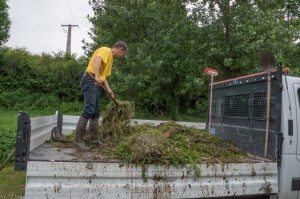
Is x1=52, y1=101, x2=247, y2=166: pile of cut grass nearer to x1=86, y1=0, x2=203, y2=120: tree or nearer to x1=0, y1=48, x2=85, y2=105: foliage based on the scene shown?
x1=86, y1=0, x2=203, y2=120: tree

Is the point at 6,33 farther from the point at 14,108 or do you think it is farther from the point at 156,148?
the point at 156,148

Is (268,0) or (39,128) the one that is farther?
(268,0)

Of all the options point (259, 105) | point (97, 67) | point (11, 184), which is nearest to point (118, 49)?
point (97, 67)

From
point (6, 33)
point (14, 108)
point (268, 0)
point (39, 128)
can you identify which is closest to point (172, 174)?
point (39, 128)

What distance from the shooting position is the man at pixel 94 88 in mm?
4117

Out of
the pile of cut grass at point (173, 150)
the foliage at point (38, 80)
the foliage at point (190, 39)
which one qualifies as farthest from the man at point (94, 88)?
the foliage at point (38, 80)

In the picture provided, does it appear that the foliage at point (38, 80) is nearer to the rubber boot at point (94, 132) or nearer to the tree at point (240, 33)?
the tree at point (240, 33)

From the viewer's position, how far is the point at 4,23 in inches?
1005

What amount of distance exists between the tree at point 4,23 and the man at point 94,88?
2317cm

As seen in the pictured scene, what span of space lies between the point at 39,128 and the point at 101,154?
3.11 feet

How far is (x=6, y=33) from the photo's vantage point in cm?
2548

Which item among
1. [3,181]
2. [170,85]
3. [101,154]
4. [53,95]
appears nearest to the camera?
[101,154]

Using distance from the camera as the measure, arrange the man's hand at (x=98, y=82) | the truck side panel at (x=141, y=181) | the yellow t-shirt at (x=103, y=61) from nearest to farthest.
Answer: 1. the truck side panel at (x=141, y=181)
2. the man's hand at (x=98, y=82)
3. the yellow t-shirt at (x=103, y=61)

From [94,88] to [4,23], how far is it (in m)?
24.6
